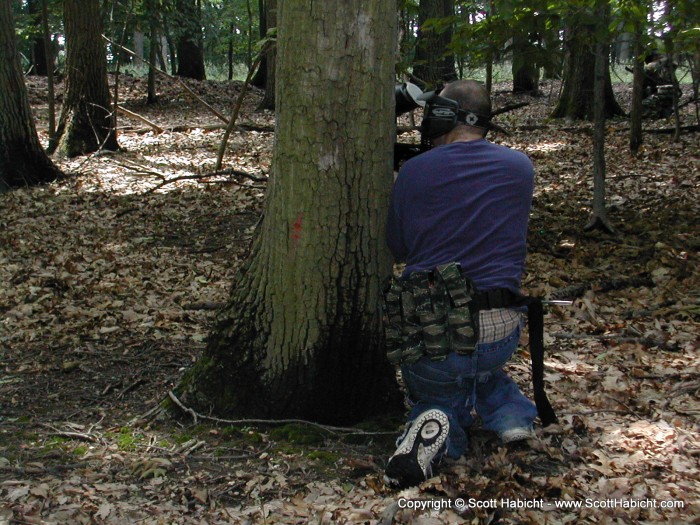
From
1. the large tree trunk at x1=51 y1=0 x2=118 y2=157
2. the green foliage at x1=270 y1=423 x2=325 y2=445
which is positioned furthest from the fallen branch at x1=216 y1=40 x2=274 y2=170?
the green foliage at x1=270 y1=423 x2=325 y2=445

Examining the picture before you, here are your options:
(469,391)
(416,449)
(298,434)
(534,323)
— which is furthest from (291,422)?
(534,323)

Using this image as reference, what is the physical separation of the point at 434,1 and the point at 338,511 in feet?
42.9

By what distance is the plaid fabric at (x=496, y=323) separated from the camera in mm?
3541

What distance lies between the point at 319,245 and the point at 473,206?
32.5 inches

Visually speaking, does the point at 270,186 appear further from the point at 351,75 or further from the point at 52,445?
the point at 52,445

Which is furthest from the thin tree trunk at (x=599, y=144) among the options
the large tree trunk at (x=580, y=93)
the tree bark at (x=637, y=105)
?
the large tree trunk at (x=580, y=93)

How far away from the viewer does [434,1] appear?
14648 mm

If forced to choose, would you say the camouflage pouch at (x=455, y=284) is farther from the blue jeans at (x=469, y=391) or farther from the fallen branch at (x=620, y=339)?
the fallen branch at (x=620, y=339)

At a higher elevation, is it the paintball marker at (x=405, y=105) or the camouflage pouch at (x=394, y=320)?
the paintball marker at (x=405, y=105)

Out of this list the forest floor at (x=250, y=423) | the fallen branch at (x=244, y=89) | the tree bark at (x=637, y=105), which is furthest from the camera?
the tree bark at (x=637, y=105)

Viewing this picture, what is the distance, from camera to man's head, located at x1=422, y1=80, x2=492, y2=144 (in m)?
3.55

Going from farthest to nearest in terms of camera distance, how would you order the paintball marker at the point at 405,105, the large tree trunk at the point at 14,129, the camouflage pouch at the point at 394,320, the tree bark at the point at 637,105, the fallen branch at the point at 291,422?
the large tree trunk at the point at 14,129 < the tree bark at the point at 637,105 < the fallen branch at the point at 291,422 < the paintball marker at the point at 405,105 < the camouflage pouch at the point at 394,320

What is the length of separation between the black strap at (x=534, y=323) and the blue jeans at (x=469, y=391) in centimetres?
9

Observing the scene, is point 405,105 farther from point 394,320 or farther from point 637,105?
point 637,105
